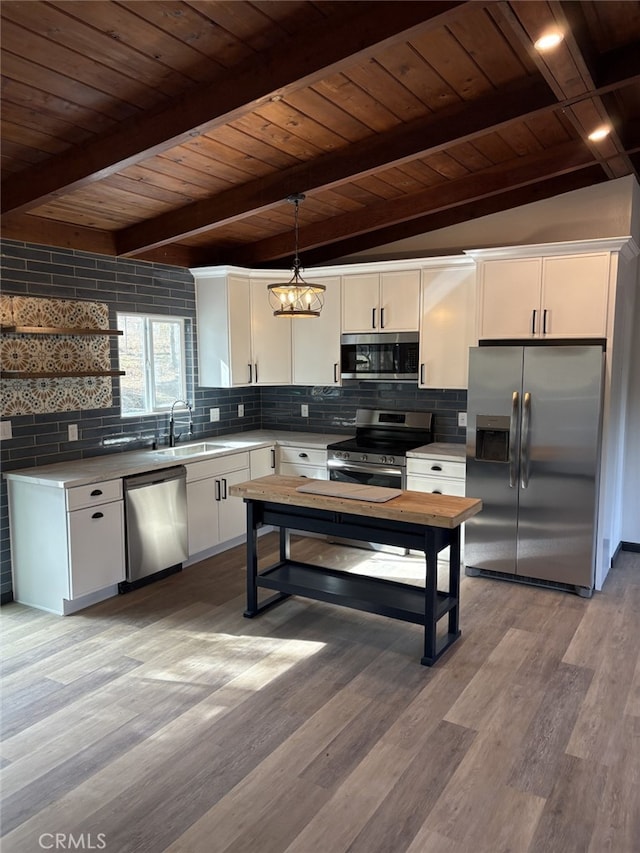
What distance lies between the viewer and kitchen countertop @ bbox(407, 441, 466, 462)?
15.4ft

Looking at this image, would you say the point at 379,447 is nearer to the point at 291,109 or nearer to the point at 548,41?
the point at 291,109

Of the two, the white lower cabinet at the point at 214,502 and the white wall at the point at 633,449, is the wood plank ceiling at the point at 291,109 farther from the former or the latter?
the white lower cabinet at the point at 214,502

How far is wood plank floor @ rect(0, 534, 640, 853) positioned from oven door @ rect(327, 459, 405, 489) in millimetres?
1138

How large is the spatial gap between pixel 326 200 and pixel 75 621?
3.41 metres

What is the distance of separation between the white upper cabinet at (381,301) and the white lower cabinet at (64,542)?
2436 mm

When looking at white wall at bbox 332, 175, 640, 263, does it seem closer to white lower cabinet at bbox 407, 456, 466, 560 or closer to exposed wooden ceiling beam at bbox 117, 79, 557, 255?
exposed wooden ceiling beam at bbox 117, 79, 557, 255

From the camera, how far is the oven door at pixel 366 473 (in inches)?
193

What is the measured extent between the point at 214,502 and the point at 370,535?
180 cm

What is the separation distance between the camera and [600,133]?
11.6ft

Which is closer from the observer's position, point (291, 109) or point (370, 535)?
point (291, 109)

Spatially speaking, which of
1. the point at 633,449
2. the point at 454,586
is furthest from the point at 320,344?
the point at 633,449

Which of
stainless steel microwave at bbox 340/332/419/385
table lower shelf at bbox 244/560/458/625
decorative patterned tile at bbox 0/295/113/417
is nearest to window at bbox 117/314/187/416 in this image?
decorative patterned tile at bbox 0/295/113/417

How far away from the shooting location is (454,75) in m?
3.01

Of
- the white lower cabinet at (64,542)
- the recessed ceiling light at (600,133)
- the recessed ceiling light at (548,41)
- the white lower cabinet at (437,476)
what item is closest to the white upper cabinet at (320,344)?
the white lower cabinet at (437,476)
